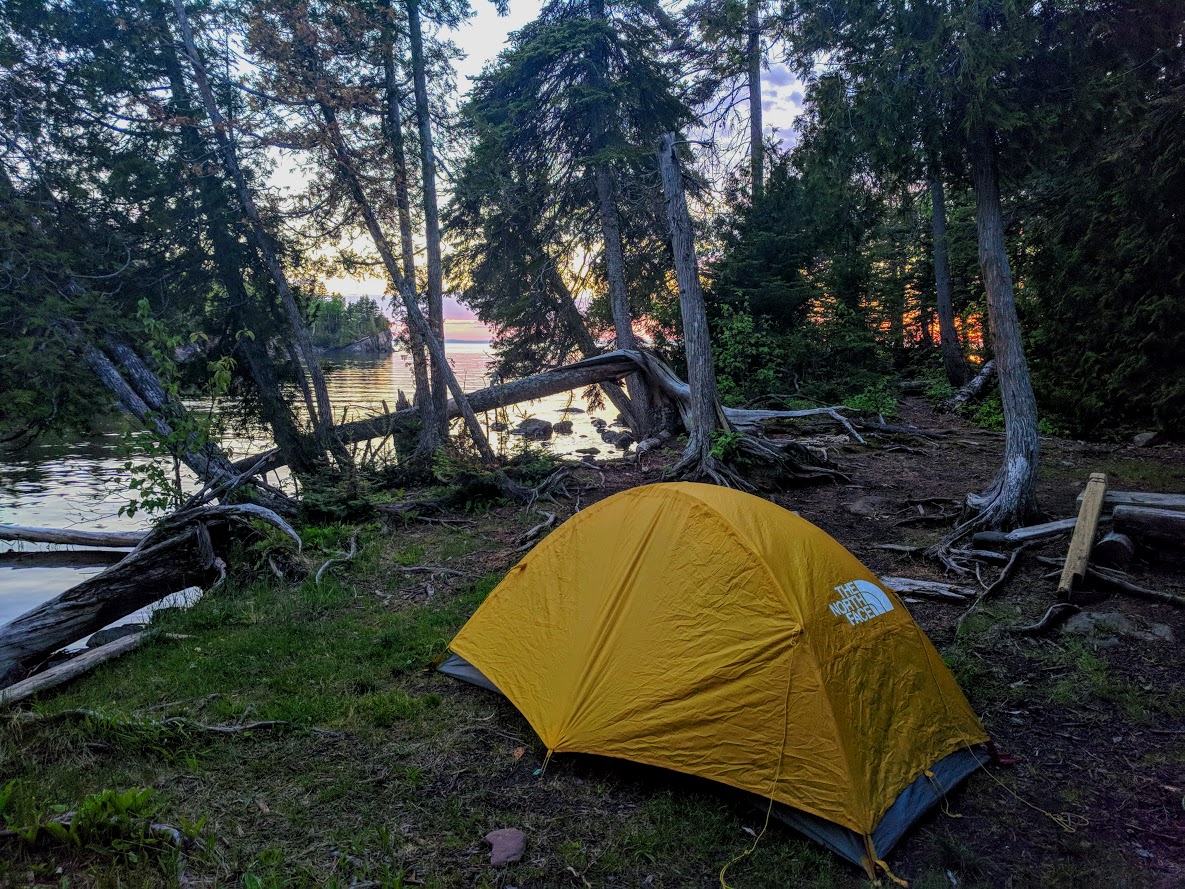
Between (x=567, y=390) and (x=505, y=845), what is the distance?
422 inches

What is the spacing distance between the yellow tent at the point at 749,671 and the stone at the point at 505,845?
592mm

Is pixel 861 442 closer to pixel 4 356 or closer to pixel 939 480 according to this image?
pixel 939 480

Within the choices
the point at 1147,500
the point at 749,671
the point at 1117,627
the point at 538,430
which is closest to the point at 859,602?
the point at 749,671

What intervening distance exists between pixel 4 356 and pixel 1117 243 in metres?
17.5

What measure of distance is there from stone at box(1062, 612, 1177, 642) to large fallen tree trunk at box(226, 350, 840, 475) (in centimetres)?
750

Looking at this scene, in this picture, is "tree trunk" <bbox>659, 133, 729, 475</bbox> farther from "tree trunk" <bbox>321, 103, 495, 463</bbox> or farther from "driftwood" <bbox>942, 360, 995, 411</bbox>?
"driftwood" <bbox>942, 360, 995, 411</bbox>

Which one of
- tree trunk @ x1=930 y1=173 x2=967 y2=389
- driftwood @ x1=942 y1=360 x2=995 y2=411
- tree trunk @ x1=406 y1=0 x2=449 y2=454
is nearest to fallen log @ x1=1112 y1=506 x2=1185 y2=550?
driftwood @ x1=942 y1=360 x2=995 y2=411

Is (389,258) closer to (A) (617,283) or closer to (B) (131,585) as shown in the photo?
(A) (617,283)

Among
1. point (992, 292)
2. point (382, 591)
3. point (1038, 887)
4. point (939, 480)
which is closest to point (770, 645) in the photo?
point (1038, 887)

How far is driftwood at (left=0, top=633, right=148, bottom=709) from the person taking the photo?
4642 mm

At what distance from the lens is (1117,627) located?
512 centimetres

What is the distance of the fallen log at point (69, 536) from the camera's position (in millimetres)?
6777

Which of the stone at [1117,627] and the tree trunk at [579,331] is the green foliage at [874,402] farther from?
the stone at [1117,627]

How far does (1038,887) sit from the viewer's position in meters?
2.92
